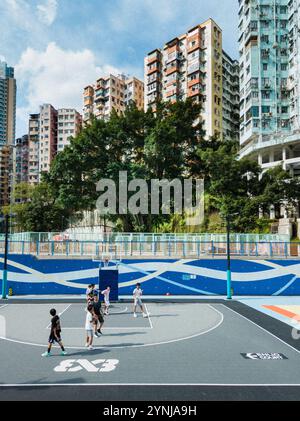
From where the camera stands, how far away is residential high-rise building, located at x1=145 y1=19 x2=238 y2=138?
82.1m

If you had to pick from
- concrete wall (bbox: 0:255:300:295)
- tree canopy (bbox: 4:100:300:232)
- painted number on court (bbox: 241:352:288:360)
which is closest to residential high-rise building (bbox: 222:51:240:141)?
tree canopy (bbox: 4:100:300:232)

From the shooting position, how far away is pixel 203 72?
83.7m

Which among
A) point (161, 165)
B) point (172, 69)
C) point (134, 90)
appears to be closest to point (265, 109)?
point (161, 165)

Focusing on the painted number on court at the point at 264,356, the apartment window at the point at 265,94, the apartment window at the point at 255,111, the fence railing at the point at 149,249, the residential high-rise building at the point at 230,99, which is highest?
the residential high-rise building at the point at 230,99

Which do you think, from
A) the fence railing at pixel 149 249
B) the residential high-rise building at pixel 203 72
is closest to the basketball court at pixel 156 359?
the fence railing at pixel 149 249

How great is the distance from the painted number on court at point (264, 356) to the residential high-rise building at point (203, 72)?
6577 cm

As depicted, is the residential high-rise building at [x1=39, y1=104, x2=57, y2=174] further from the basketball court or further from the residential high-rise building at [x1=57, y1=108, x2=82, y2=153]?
the basketball court

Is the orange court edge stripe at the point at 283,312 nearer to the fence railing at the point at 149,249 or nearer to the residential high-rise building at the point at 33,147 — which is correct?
the fence railing at the point at 149,249

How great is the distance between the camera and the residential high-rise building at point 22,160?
5714 inches

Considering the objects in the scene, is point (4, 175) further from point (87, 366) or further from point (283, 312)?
point (87, 366)

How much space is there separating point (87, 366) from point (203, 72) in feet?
267

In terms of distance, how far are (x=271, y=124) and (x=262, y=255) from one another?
140ft

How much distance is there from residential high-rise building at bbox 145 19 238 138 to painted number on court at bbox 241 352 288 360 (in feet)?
216

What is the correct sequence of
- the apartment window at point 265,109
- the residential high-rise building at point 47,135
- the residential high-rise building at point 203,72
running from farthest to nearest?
the residential high-rise building at point 47,135 → the residential high-rise building at point 203,72 → the apartment window at point 265,109
